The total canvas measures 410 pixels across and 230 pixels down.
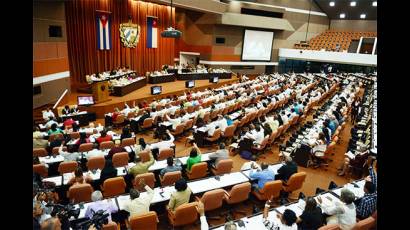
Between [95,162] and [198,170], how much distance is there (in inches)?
94.5

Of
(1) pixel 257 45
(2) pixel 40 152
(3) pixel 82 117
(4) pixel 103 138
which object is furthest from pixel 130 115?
(1) pixel 257 45

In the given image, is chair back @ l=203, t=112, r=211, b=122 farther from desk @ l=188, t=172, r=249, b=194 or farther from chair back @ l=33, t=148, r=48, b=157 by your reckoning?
chair back @ l=33, t=148, r=48, b=157

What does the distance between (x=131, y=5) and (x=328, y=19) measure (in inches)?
971

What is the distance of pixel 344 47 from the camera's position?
28.3 m

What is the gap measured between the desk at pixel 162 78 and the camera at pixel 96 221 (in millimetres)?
15258

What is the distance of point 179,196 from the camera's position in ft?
16.3

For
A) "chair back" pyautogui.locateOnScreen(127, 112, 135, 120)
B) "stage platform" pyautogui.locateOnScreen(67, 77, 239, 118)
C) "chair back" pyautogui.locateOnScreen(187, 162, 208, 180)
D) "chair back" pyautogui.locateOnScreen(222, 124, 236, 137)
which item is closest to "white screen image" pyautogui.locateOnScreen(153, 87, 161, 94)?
"stage platform" pyautogui.locateOnScreen(67, 77, 239, 118)

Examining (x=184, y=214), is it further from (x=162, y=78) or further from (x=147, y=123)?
(x=162, y=78)

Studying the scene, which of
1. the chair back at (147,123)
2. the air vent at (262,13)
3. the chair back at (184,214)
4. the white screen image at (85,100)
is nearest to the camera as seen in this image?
the chair back at (184,214)

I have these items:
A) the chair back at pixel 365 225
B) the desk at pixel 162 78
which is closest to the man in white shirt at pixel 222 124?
the chair back at pixel 365 225

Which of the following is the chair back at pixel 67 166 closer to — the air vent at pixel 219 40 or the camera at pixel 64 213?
the camera at pixel 64 213

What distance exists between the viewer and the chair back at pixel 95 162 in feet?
21.4

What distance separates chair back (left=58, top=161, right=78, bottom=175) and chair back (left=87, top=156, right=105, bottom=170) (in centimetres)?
31
